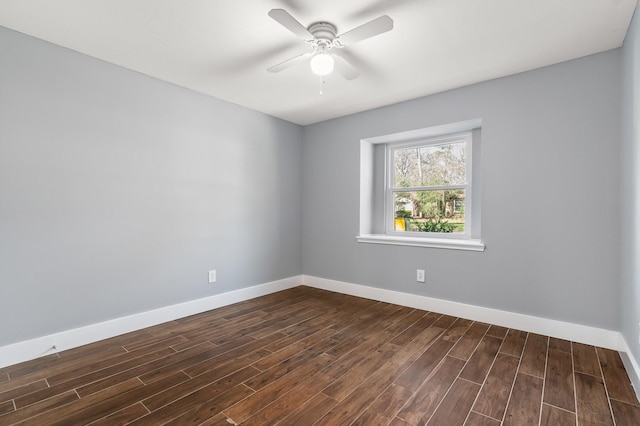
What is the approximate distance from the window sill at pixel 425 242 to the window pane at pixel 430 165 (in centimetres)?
70

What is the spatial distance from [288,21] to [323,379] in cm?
223

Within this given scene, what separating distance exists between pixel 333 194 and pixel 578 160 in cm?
259

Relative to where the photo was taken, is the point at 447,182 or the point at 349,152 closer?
the point at 447,182

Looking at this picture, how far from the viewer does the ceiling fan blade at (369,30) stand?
69.8 inches

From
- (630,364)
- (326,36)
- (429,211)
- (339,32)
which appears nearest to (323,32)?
(326,36)

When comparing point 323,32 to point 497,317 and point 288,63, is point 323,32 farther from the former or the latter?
point 497,317

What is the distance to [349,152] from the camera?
4.07m

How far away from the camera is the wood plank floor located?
163 centimetres

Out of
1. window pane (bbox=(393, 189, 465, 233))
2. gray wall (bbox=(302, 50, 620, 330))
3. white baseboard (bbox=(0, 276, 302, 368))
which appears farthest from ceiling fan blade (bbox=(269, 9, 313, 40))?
white baseboard (bbox=(0, 276, 302, 368))

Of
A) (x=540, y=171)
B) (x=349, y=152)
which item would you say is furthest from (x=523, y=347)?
(x=349, y=152)

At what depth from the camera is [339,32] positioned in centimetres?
220

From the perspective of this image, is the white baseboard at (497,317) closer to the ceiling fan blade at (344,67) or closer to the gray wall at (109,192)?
the gray wall at (109,192)

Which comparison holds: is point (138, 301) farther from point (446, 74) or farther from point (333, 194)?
point (446, 74)

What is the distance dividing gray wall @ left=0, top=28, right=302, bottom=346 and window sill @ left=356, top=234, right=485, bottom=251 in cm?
150
